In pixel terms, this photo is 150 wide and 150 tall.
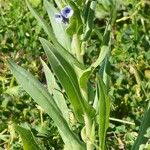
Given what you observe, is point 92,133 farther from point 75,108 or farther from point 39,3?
point 39,3

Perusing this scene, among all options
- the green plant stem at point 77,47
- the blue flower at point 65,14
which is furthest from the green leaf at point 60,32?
the blue flower at point 65,14

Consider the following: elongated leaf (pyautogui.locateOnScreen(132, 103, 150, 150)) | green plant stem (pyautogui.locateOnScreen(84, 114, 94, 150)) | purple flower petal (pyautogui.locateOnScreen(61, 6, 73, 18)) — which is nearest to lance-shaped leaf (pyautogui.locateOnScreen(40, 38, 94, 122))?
green plant stem (pyautogui.locateOnScreen(84, 114, 94, 150))

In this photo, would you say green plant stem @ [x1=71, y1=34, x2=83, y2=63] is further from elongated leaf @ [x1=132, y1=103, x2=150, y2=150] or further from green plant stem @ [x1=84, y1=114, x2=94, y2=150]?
elongated leaf @ [x1=132, y1=103, x2=150, y2=150]

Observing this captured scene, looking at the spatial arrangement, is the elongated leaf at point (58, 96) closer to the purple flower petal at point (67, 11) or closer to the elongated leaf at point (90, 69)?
the elongated leaf at point (90, 69)

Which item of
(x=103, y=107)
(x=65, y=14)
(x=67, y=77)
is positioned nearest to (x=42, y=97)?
(x=67, y=77)

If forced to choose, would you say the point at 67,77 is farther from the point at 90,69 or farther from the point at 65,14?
the point at 65,14

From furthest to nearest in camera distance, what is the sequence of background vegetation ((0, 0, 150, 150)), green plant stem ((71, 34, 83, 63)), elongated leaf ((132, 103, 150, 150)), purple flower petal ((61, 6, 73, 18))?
background vegetation ((0, 0, 150, 150)), elongated leaf ((132, 103, 150, 150)), green plant stem ((71, 34, 83, 63)), purple flower petal ((61, 6, 73, 18))
